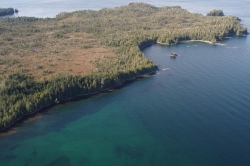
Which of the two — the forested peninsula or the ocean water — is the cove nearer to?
the ocean water

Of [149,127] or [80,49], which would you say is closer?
[149,127]

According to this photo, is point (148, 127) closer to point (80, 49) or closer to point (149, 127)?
point (149, 127)

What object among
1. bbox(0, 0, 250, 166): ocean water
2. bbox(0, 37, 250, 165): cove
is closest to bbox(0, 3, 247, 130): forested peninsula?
bbox(0, 0, 250, 166): ocean water

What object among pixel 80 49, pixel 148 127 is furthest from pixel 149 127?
pixel 80 49

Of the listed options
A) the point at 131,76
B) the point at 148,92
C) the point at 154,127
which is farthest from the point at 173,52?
the point at 154,127

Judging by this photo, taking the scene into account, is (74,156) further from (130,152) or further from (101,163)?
(130,152)

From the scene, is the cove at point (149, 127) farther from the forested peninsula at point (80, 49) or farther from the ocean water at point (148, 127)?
the forested peninsula at point (80, 49)
